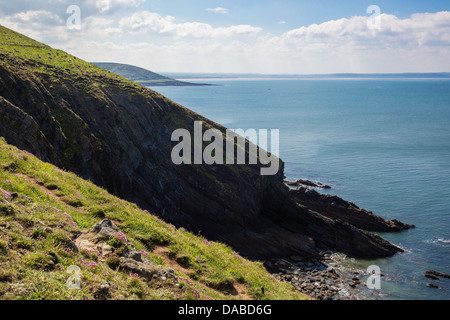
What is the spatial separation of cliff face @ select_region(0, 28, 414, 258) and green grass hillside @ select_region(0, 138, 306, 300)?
13239 mm

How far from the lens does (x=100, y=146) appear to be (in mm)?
39000

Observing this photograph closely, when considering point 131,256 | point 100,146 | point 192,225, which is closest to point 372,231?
point 192,225

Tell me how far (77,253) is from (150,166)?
32.7m

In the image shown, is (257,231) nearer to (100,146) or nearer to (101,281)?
(100,146)

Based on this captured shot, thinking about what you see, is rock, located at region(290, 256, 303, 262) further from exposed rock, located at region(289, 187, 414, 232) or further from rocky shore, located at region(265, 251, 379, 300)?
exposed rock, located at region(289, 187, 414, 232)

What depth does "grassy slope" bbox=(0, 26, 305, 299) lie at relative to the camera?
32.6ft

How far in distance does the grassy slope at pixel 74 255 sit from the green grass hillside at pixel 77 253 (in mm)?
26

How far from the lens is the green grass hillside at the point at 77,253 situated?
998cm

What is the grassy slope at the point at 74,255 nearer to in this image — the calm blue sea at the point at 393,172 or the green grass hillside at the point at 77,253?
the green grass hillside at the point at 77,253

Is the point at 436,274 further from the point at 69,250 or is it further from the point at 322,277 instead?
the point at 69,250

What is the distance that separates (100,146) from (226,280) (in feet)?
92.2

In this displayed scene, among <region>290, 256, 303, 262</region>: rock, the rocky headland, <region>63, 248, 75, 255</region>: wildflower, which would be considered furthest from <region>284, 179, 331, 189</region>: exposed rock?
<region>63, 248, 75, 255</region>: wildflower

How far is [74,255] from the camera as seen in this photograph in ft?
38.7

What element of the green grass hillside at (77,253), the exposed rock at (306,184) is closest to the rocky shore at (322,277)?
the green grass hillside at (77,253)
